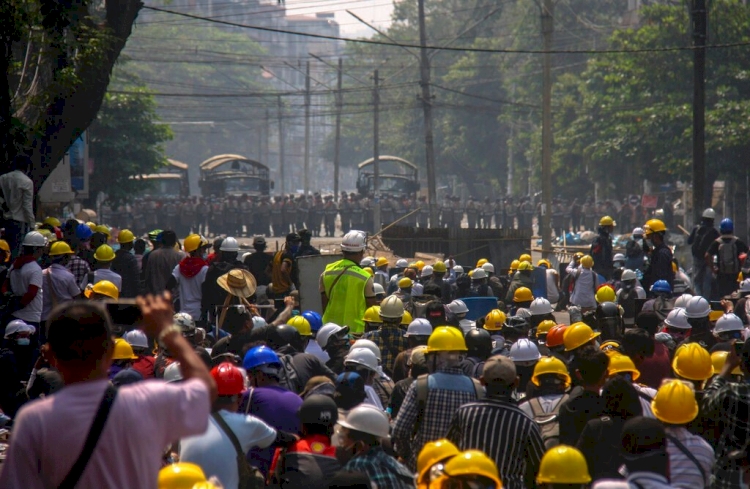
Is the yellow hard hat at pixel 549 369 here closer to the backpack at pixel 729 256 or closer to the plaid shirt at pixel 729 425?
the plaid shirt at pixel 729 425

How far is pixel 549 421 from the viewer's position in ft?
20.5

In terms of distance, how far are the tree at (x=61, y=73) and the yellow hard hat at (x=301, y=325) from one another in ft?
16.3

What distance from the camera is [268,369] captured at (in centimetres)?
643

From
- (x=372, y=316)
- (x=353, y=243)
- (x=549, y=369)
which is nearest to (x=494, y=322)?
(x=372, y=316)

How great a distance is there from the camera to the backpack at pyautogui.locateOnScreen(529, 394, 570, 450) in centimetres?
616

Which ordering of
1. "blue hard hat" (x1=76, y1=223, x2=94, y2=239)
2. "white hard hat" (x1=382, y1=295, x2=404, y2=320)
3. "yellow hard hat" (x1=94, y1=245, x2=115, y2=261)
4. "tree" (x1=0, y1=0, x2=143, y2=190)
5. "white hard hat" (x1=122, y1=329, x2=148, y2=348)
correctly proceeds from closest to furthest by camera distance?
"white hard hat" (x1=122, y1=329, x2=148, y2=348) → "white hard hat" (x1=382, y1=295, x2=404, y2=320) → "yellow hard hat" (x1=94, y1=245, x2=115, y2=261) → "tree" (x1=0, y1=0, x2=143, y2=190) → "blue hard hat" (x1=76, y1=223, x2=94, y2=239)

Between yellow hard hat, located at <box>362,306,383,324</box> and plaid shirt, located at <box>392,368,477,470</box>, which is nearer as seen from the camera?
plaid shirt, located at <box>392,368,477,470</box>

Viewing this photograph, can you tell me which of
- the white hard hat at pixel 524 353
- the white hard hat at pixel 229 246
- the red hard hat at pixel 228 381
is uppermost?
the white hard hat at pixel 229 246

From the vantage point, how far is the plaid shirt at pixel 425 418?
20.1 feet

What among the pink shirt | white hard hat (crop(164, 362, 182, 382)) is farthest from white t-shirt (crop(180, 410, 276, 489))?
white hard hat (crop(164, 362, 182, 382))

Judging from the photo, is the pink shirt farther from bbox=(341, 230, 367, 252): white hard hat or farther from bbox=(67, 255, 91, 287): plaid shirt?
bbox=(67, 255, 91, 287): plaid shirt

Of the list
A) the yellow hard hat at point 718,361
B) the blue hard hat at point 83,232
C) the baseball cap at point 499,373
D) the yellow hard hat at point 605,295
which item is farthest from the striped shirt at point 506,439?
the blue hard hat at point 83,232

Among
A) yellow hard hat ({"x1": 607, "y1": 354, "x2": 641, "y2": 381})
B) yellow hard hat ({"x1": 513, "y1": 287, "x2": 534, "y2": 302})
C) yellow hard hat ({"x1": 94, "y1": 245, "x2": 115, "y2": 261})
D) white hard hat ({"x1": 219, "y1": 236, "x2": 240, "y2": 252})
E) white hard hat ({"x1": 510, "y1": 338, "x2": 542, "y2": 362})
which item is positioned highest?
white hard hat ({"x1": 219, "y1": 236, "x2": 240, "y2": 252})

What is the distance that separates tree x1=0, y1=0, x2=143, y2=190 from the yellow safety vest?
180 inches
